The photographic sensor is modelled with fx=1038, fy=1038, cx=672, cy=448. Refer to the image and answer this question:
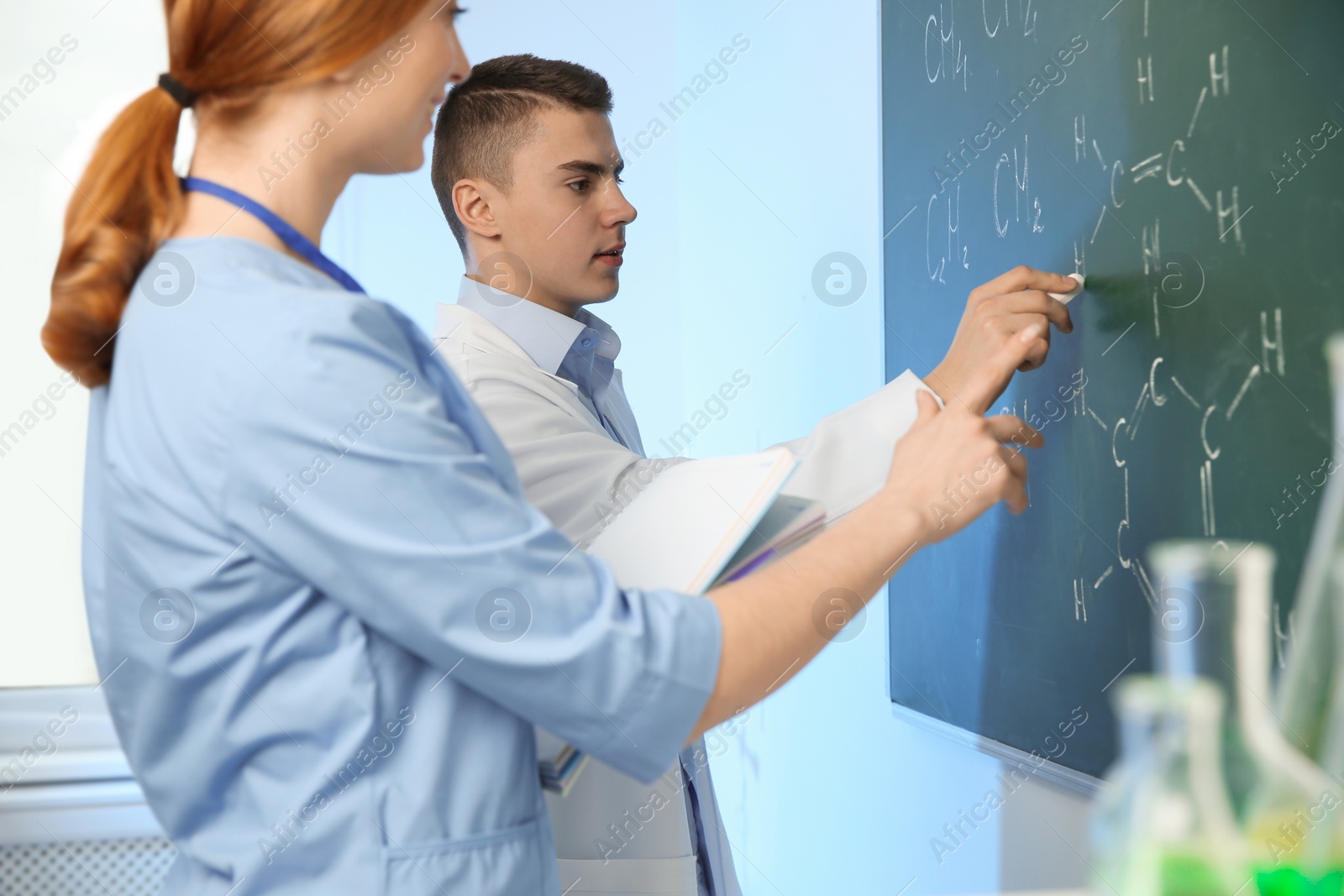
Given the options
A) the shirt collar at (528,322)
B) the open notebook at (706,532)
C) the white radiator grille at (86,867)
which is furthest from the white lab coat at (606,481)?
the white radiator grille at (86,867)

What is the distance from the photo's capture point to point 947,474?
841 mm

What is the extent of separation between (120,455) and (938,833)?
1474 mm

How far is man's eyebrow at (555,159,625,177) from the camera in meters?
1.72

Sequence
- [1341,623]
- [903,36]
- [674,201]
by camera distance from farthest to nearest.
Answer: [674,201] → [903,36] → [1341,623]

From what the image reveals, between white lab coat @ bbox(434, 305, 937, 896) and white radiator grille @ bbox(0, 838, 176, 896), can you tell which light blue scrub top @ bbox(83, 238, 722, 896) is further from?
white radiator grille @ bbox(0, 838, 176, 896)

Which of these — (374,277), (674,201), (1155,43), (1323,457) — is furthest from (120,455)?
(674,201)

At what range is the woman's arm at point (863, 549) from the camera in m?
0.71

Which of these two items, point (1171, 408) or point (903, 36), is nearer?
point (1171, 408)

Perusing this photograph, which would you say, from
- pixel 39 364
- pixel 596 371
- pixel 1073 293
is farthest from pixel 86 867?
→ pixel 1073 293

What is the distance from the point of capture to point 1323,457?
2.74ft

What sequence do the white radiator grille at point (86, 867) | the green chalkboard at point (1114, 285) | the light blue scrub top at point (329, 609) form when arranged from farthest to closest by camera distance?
the white radiator grille at point (86, 867), the green chalkboard at point (1114, 285), the light blue scrub top at point (329, 609)

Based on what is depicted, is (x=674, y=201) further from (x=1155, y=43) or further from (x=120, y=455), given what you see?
(x=120, y=455)

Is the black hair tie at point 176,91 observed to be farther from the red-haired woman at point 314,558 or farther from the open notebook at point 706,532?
the open notebook at point 706,532

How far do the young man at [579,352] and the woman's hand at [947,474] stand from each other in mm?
152
